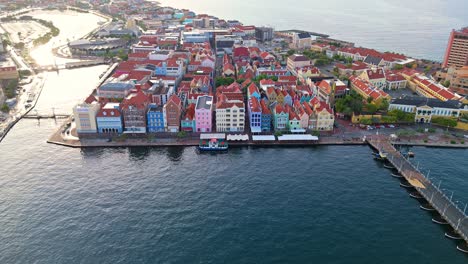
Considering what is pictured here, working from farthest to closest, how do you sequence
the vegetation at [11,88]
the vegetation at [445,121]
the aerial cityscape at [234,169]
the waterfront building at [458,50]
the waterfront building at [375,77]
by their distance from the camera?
the waterfront building at [458,50], the waterfront building at [375,77], the vegetation at [11,88], the vegetation at [445,121], the aerial cityscape at [234,169]

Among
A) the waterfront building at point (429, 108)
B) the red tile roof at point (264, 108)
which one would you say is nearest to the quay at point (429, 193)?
the waterfront building at point (429, 108)

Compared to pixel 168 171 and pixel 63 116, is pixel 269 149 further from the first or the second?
pixel 63 116

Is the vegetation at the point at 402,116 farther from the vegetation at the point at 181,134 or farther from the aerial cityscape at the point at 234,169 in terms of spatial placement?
the vegetation at the point at 181,134

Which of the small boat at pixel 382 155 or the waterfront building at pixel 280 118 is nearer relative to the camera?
the small boat at pixel 382 155

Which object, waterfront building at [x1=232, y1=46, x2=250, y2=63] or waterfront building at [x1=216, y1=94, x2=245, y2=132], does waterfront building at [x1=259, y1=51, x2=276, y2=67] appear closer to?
waterfront building at [x1=232, y1=46, x2=250, y2=63]

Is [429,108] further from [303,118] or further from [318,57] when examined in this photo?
[318,57]
